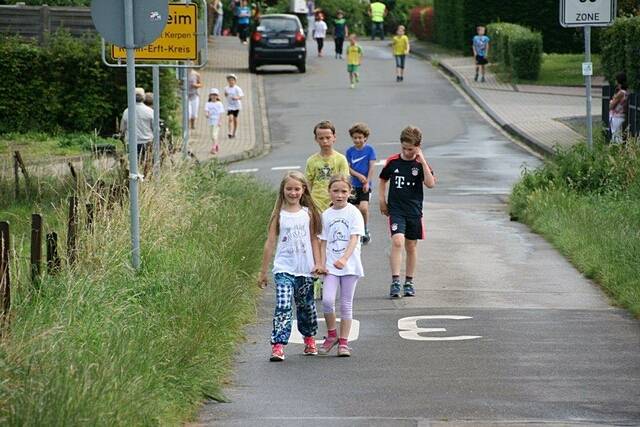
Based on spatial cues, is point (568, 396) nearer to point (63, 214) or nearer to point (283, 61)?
point (63, 214)

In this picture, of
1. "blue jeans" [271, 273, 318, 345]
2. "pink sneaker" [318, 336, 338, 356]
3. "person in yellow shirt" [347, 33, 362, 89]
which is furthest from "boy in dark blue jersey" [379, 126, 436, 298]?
"person in yellow shirt" [347, 33, 362, 89]

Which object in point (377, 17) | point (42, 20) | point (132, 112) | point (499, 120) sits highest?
point (377, 17)

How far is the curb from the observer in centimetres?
2881

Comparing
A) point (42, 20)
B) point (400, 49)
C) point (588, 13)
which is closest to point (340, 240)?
point (588, 13)

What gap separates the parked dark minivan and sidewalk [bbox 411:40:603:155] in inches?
195

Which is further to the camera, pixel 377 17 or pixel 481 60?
pixel 377 17

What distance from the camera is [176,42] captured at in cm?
1585

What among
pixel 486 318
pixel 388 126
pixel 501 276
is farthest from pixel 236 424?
pixel 388 126

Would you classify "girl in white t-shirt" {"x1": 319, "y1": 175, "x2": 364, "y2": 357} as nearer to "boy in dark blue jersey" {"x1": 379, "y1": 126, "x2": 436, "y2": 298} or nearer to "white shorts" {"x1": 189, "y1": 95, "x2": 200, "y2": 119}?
"boy in dark blue jersey" {"x1": 379, "y1": 126, "x2": 436, "y2": 298}

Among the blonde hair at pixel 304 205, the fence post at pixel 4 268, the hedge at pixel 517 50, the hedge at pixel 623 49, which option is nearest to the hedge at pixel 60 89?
the hedge at pixel 623 49

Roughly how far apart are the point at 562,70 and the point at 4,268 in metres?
37.6

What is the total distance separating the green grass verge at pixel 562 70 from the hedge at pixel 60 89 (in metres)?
14.1

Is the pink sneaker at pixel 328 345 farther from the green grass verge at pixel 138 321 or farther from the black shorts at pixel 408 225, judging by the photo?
the black shorts at pixel 408 225

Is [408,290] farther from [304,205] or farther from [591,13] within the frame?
[591,13]
